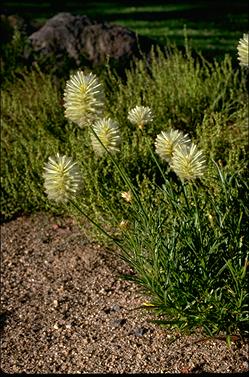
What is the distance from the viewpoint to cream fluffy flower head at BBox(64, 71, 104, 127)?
11.4 feet

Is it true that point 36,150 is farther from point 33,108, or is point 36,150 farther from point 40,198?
point 33,108

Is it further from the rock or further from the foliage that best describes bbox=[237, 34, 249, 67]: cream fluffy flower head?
the rock

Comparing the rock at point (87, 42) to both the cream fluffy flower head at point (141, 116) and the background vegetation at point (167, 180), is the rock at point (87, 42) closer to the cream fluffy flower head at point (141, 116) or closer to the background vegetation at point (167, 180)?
the background vegetation at point (167, 180)

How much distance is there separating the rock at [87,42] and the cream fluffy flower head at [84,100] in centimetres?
486

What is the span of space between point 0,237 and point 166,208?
1573 millimetres

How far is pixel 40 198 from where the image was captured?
5.76 meters

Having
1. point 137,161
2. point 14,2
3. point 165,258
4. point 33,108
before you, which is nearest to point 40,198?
point 137,161

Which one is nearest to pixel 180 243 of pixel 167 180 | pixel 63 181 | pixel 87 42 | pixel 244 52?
pixel 167 180

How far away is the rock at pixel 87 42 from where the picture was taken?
8.48 metres

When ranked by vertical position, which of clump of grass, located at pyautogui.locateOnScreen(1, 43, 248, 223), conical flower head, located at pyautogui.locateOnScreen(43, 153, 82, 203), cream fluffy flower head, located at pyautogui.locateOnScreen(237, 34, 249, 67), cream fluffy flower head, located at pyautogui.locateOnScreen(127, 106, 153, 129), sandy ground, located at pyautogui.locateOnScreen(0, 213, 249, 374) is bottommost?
sandy ground, located at pyautogui.locateOnScreen(0, 213, 249, 374)

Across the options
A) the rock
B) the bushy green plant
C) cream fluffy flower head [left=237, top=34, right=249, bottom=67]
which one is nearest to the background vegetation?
the bushy green plant

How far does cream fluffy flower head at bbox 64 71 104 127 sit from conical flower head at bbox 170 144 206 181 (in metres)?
0.43

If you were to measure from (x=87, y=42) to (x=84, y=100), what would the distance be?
17.6 ft

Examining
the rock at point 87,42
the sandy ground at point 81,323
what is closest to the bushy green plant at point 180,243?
the sandy ground at point 81,323
